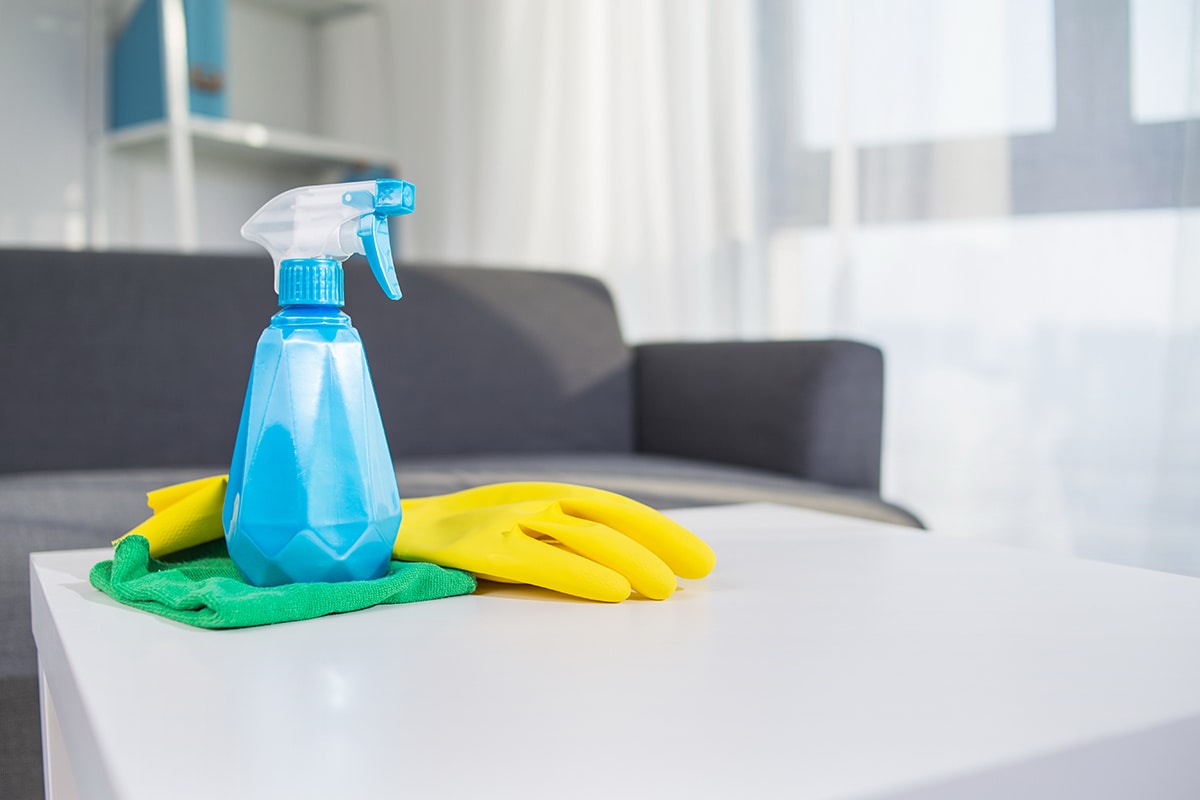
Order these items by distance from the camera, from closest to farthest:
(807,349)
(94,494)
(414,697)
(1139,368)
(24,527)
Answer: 1. (414,697)
2. (24,527)
3. (94,494)
4. (807,349)
5. (1139,368)

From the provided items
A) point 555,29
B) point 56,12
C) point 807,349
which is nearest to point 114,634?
point 807,349

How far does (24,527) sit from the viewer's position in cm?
108

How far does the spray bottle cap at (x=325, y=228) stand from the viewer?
0.54 m

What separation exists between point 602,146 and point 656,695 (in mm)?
2556

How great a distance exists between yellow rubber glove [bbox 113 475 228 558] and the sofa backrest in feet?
3.46

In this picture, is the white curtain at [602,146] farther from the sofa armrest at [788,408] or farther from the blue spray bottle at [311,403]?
the blue spray bottle at [311,403]

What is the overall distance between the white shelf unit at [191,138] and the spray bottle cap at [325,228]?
7.71ft

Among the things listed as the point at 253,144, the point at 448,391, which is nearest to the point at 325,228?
the point at 448,391

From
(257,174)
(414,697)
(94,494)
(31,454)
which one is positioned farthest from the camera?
(257,174)

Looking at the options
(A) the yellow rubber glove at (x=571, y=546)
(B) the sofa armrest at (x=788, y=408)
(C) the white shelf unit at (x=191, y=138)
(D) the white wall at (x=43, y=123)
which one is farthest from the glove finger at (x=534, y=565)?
(D) the white wall at (x=43, y=123)

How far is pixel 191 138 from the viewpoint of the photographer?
289 centimetres

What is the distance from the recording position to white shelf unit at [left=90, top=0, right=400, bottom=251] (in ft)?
8.77

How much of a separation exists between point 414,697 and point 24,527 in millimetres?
866

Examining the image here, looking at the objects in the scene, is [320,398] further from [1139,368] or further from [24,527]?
[1139,368]
